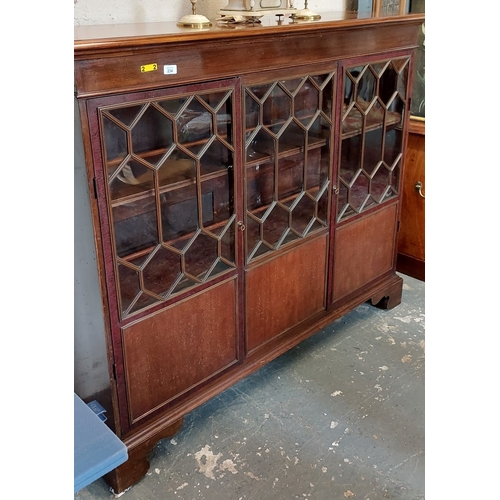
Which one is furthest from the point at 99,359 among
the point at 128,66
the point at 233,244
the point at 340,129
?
the point at 340,129

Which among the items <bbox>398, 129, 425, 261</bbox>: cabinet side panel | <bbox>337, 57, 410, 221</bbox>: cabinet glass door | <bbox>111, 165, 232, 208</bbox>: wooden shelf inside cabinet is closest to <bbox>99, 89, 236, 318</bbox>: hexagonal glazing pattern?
<bbox>111, 165, 232, 208</bbox>: wooden shelf inside cabinet

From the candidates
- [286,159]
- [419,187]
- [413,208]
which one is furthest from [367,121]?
[413,208]

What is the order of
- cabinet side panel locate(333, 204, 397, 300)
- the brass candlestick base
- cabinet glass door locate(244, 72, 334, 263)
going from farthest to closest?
cabinet side panel locate(333, 204, 397, 300)
the brass candlestick base
cabinet glass door locate(244, 72, 334, 263)

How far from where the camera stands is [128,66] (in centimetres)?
133

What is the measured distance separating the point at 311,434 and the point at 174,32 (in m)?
1.37

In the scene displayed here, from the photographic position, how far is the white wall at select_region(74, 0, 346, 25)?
1683mm

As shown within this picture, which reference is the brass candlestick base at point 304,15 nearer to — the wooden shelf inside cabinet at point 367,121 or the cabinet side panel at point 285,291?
the wooden shelf inside cabinet at point 367,121

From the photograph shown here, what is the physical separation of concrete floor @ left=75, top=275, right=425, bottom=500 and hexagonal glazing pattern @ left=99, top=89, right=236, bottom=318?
56 cm

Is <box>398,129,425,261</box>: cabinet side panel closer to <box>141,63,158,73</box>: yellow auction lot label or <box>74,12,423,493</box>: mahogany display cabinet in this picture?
<box>74,12,423,493</box>: mahogany display cabinet

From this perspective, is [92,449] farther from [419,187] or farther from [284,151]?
[419,187]

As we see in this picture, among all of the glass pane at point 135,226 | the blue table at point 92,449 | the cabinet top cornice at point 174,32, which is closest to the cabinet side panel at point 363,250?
the cabinet top cornice at point 174,32

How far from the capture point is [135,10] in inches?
71.1
